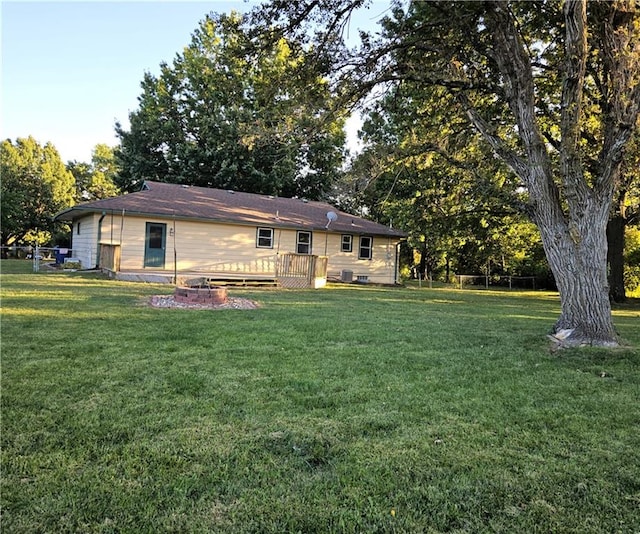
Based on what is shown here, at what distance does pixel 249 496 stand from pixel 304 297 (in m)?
9.34

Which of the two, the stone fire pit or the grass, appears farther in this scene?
the stone fire pit

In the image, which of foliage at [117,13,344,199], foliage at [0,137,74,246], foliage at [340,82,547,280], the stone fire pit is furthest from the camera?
foliage at [0,137,74,246]

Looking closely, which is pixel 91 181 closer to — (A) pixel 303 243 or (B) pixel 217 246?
(B) pixel 217 246

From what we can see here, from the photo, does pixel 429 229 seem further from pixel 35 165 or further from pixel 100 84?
pixel 35 165

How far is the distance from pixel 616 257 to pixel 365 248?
9802 mm

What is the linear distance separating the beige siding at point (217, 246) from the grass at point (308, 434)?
9.24m

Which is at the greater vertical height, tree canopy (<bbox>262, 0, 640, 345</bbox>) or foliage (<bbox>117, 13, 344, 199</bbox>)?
foliage (<bbox>117, 13, 344, 199</bbox>)

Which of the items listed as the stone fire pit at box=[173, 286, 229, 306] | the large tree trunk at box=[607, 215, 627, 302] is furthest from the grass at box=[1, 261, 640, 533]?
the large tree trunk at box=[607, 215, 627, 302]

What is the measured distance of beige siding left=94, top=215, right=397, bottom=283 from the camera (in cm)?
1457

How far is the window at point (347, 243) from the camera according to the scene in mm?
18953

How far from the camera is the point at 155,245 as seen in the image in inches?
591

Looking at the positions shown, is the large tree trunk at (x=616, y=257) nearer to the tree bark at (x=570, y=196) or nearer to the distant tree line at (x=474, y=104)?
the distant tree line at (x=474, y=104)

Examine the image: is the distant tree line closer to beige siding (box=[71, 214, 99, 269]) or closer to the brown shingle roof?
the brown shingle roof

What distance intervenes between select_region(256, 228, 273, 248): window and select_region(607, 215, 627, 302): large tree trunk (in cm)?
1279
